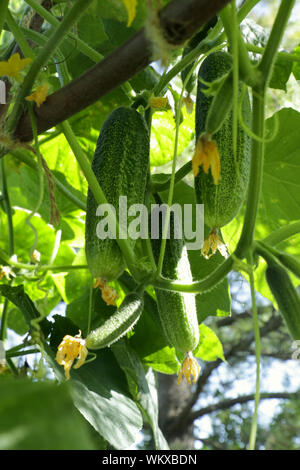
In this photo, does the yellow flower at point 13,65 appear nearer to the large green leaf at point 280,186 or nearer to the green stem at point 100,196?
the green stem at point 100,196

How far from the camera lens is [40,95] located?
726 millimetres

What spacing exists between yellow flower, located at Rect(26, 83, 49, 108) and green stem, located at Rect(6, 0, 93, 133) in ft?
0.07

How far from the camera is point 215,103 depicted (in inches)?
24.6

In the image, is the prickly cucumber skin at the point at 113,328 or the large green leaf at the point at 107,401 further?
the large green leaf at the point at 107,401

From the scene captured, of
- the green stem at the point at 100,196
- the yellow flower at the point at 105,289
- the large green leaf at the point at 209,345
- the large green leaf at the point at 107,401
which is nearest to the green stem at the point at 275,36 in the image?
the green stem at the point at 100,196

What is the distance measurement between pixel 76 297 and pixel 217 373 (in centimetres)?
485

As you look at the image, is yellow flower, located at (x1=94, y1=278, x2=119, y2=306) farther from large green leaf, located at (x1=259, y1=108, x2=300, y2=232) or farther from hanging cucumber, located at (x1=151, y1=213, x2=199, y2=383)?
large green leaf, located at (x1=259, y1=108, x2=300, y2=232)

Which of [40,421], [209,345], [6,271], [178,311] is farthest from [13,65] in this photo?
[209,345]

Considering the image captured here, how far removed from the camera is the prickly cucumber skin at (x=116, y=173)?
2.85ft

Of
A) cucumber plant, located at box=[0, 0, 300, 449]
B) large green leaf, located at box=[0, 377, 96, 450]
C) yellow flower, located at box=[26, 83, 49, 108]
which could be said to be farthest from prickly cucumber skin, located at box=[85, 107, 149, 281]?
large green leaf, located at box=[0, 377, 96, 450]

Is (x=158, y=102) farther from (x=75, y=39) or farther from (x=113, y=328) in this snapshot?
(x=113, y=328)

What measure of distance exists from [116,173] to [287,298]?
36cm

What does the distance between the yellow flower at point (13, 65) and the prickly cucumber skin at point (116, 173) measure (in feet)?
0.69

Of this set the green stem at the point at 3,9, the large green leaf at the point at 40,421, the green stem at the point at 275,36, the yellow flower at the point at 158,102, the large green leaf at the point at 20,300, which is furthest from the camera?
the large green leaf at the point at 20,300
